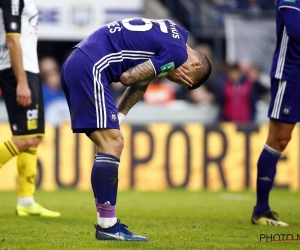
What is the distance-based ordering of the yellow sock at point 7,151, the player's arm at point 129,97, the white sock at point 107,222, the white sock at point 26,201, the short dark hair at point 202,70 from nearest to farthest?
the white sock at point 107,222
the short dark hair at point 202,70
the player's arm at point 129,97
the yellow sock at point 7,151
the white sock at point 26,201

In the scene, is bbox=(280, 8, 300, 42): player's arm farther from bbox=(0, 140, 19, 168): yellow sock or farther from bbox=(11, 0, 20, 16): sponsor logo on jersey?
bbox=(0, 140, 19, 168): yellow sock

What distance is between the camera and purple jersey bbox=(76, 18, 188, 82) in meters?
7.08

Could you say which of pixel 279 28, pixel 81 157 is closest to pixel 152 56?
pixel 279 28

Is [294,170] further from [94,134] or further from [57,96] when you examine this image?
[94,134]

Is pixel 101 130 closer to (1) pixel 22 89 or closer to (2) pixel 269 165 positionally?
(1) pixel 22 89

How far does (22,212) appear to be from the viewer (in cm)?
938

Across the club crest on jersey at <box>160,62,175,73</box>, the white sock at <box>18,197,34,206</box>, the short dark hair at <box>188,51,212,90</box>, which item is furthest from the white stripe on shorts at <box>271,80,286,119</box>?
the white sock at <box>18,197,34,206</box>

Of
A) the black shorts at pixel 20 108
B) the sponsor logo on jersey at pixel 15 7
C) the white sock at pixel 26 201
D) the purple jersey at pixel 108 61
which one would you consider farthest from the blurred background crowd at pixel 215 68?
the purple jersey at pixel 108 61

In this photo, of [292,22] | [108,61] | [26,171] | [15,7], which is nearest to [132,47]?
[108,61]

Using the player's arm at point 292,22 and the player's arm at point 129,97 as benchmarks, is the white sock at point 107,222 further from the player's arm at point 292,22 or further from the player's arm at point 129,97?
the player's arm at point 292,22

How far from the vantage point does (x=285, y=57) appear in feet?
28.7

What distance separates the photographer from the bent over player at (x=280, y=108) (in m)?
8.68

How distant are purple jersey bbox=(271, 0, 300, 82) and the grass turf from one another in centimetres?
155

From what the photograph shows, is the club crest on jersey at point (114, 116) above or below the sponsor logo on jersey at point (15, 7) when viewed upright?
below
